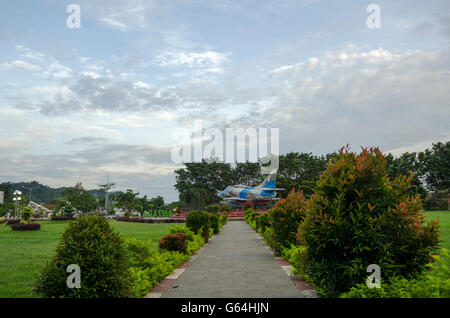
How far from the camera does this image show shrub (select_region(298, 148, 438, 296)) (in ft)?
16.2

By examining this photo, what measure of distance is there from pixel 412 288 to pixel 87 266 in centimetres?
456

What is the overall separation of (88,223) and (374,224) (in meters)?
4.49

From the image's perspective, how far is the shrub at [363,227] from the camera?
4949 mm

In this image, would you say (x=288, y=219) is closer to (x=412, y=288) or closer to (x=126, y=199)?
(x=412, y=288)

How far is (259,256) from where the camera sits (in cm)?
1103

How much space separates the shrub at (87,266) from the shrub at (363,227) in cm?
311

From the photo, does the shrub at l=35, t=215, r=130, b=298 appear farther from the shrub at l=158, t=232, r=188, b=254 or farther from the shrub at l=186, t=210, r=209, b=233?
the shrub at l=186, t=210, r=209, b=233

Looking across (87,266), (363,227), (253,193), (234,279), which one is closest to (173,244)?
(234,279)

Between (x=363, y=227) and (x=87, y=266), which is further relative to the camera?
(x=363, y=227)

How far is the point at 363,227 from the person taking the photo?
Result: 5.00 m

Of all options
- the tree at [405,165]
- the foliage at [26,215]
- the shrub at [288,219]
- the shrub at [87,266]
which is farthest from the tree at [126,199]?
the shrub at [87,266]

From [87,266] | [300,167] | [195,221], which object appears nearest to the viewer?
[87,266]

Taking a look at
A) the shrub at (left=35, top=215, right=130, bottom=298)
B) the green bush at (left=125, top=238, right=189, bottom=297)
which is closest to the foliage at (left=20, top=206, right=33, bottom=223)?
the green bush at (left=125, top=238, right=189, bottom=297)

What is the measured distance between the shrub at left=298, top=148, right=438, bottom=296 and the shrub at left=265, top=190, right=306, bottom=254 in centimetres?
492
